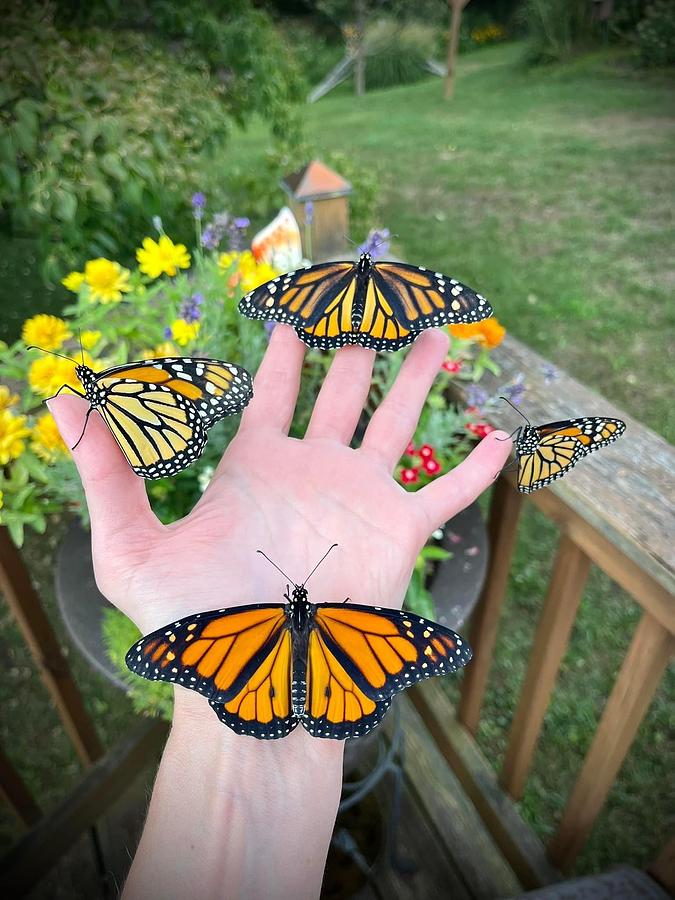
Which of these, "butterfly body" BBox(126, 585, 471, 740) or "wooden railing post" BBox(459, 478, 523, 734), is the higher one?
"butterfly body" BBox(126, 585, 471, 740)

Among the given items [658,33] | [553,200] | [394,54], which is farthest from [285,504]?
[394,54]

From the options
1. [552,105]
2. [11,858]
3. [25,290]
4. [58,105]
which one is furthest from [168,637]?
[552,105]

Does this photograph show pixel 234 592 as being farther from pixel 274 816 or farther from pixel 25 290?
pixel 25 290

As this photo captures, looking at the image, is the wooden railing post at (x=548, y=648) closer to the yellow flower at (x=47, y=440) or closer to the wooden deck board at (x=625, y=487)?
the wooden deck board at (x=625, y=487)

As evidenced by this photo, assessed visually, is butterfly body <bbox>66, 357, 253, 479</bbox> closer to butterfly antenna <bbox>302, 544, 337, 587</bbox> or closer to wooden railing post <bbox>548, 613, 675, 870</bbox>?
butterfly antenna <bbox>302, 544, 337, 587</bbox>

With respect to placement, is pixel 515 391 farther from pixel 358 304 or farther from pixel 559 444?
pixel 358 304

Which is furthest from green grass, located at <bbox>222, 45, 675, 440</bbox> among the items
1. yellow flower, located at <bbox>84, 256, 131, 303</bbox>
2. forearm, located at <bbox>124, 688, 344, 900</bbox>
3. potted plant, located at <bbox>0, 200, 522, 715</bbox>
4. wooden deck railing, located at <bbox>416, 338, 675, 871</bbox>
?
forearm, located at <bbox>124, 688, 344, 900</bbox>

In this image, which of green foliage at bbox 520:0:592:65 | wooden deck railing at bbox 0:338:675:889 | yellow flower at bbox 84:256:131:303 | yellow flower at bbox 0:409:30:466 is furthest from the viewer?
green foliage at bbox 520:0:592:65
